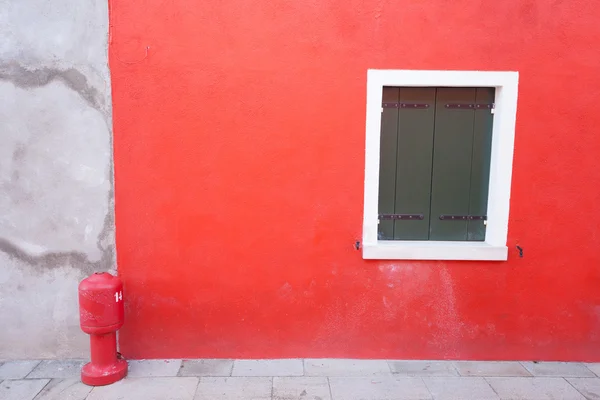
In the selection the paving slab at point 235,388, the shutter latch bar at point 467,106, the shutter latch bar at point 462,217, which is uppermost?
the shutter latch bar at point 467,106

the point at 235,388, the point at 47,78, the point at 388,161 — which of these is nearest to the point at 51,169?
the point at 47,78

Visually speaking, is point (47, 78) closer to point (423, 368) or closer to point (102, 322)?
point (102, 322)

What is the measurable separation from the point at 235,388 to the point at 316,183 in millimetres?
1834

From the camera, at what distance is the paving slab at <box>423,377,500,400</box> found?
3.41 meters

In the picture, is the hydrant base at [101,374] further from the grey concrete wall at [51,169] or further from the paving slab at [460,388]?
the paving slab at [460,388]

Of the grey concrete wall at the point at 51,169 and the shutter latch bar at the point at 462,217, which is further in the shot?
the shutter latch bar at the point at 462,217

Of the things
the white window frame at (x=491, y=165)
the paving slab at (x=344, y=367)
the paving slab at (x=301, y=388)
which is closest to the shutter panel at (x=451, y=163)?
the white window frame at (x=491, y=165)

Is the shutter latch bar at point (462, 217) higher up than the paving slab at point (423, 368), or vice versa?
the shutter latch bar at point (462, 217)

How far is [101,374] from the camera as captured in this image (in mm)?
3539

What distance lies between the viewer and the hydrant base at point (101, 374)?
3531 millimetres

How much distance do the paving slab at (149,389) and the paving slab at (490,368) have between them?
7.70ft

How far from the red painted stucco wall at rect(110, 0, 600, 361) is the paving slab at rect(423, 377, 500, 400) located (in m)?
0.34

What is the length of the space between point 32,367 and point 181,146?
238cm

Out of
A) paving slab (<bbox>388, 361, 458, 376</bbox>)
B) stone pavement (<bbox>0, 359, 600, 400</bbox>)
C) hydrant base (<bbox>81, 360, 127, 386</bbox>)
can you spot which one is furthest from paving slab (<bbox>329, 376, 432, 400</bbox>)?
hydrant base (<bbox>81, 360, 127, 386</bbox>)
